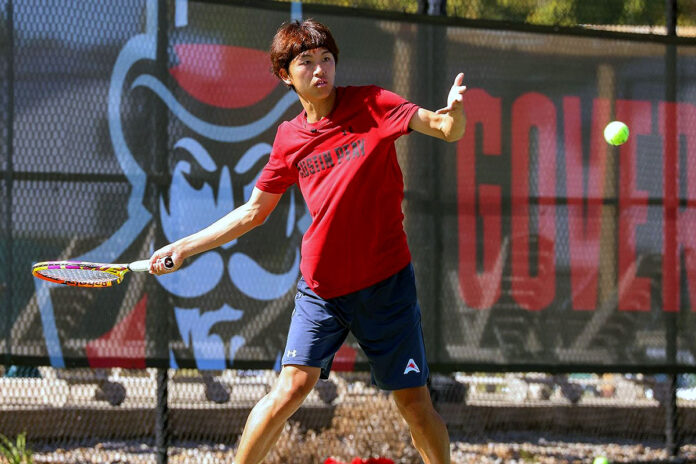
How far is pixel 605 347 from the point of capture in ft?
17.4

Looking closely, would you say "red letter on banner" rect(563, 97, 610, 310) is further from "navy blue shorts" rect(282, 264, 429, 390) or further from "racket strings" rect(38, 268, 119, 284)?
"racket strings" rect(38, 268, 119, 284)

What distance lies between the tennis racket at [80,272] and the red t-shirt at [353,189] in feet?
2.45

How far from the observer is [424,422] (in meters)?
3.52

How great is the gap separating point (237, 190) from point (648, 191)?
2298 millimetres

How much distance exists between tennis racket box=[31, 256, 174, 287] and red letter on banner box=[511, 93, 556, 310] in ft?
7.19

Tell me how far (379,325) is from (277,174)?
0.68m

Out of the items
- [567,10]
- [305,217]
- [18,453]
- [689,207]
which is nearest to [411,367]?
[305,217]

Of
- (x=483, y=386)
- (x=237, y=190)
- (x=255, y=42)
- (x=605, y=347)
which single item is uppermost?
(x=255, y=42)

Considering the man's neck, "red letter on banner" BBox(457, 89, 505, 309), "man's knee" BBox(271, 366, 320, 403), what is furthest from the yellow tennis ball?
"man's knee" BBox(271, 366, 320, 403)

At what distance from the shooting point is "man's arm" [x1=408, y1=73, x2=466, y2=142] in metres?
3.16

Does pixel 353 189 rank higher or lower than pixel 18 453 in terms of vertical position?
higher

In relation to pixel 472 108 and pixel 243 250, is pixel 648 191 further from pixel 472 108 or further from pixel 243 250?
pixel 243 250

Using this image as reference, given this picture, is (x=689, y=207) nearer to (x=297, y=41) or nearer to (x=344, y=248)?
(x=344, y=248)

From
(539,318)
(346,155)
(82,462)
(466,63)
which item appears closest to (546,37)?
(466,63)
